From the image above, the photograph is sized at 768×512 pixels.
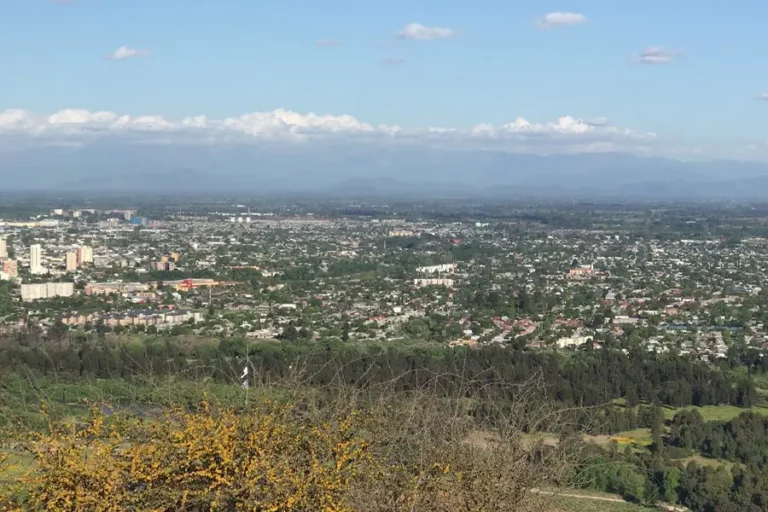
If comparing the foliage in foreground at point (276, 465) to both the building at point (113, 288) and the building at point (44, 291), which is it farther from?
the building at point (113, 288)

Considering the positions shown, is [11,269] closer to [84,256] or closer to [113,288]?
[84,256]

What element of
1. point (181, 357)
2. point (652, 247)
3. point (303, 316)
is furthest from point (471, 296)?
point (652, 247)

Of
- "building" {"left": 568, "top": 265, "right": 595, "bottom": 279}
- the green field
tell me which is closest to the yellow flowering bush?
the green field

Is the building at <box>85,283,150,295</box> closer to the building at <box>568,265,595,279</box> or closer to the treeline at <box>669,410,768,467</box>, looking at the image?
the building at <box>568,265,595,279</box>

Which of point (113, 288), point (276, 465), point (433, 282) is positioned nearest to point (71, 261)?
point (113, 288)

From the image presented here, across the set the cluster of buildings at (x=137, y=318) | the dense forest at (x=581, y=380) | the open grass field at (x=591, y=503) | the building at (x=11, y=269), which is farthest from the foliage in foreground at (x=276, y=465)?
the building at (x=11, y=269)
